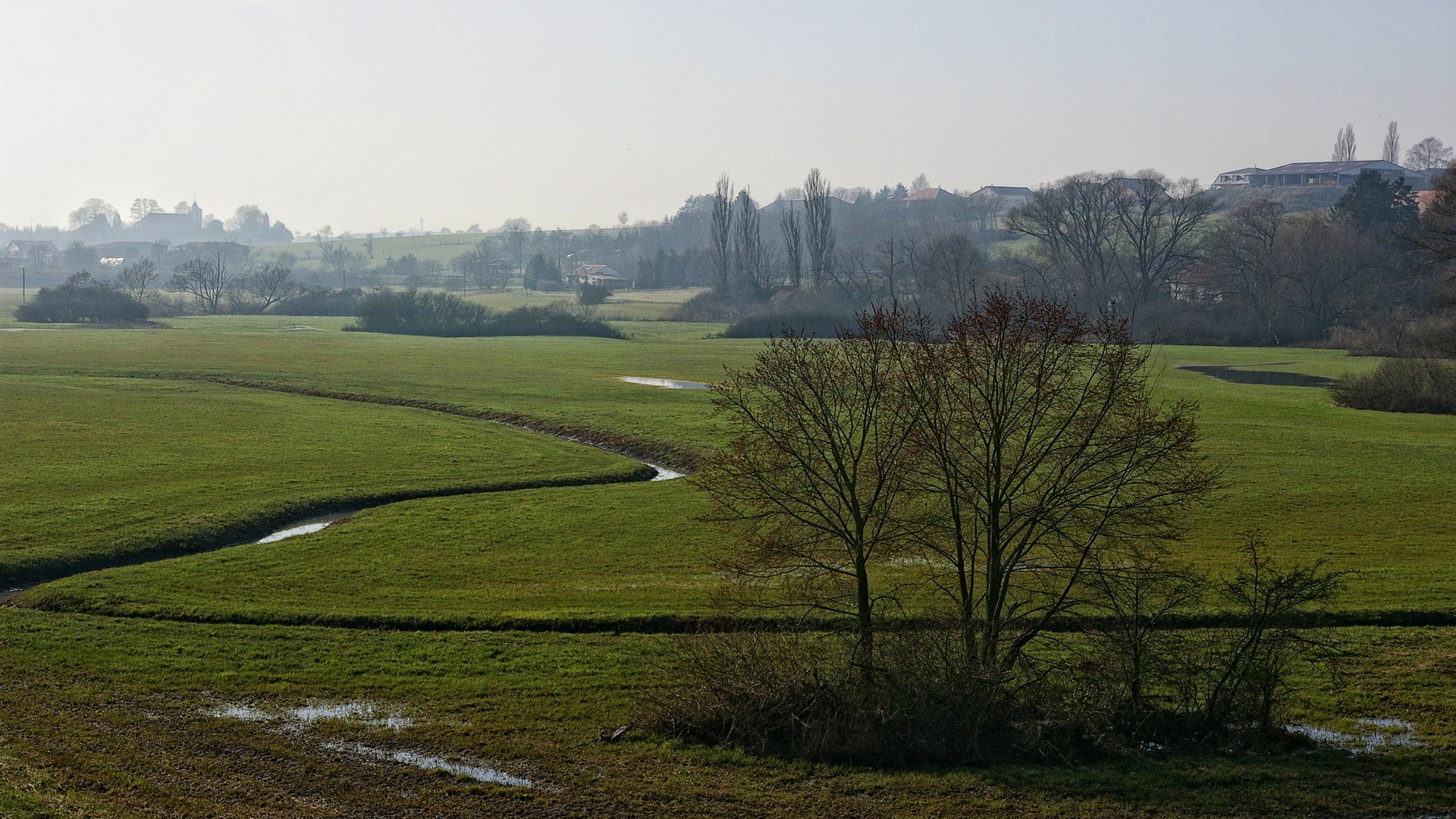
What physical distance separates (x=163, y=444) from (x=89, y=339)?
6306 centimetres

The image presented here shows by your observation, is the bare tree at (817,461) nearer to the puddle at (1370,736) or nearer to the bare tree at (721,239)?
the puddle at (1370,736)

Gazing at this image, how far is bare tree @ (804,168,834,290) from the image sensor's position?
149250 mm

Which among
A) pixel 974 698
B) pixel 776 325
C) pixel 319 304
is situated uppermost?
pixel 319 304

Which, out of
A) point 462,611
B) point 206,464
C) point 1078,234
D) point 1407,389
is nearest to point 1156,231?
point 1078,234

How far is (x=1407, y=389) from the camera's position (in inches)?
2188

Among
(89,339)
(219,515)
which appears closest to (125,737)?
(219,515)

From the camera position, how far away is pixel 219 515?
30453 mm

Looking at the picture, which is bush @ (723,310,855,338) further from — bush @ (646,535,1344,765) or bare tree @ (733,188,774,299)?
bush @ (646,535,1344,765)

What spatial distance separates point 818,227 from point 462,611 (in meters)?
137

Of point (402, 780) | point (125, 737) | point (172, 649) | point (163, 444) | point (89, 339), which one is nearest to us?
point (402, 780)

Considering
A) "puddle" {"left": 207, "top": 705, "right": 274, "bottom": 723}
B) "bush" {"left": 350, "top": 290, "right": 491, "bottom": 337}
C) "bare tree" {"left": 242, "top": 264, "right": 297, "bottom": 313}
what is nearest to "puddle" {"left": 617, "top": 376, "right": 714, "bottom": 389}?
"puddle" {"left": 207, "top": 705, "right": 274, "bottom": 723}

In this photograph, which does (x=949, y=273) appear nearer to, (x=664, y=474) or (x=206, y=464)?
(x=664, y=474)

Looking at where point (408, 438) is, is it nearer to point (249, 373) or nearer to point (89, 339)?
point (249, 373)

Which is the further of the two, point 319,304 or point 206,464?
point 319,304
